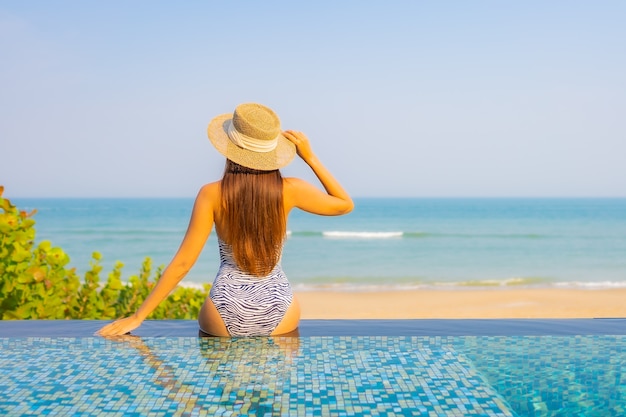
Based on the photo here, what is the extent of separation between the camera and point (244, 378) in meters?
2.86

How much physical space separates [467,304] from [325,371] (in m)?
10.4

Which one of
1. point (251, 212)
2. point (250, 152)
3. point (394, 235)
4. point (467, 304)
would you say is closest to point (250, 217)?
point (251, 212)

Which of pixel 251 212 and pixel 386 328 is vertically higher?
pixel 251 212

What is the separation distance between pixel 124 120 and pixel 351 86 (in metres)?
14.1

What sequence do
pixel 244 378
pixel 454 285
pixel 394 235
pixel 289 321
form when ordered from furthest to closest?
pixel 394 235 < pixel 454 285 < pixel 289 321 < pixel 244 378

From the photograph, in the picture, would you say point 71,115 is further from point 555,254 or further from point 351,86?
point 555,254

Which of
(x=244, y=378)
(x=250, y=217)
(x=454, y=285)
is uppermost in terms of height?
(x=250, y=217)

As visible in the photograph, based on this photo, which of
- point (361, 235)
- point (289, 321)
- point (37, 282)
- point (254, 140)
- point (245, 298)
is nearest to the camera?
point (254, 140)

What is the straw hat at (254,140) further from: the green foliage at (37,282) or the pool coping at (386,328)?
the green foliage at (37,282)

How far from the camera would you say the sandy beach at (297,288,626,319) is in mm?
11656

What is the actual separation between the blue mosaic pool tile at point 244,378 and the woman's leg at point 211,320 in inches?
3.2

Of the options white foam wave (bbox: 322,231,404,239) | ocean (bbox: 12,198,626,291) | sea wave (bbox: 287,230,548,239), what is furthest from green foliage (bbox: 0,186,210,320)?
white foam wave (bbox: 322,231,404,239)

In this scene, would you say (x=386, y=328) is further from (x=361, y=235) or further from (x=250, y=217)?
(x=361, y=235)

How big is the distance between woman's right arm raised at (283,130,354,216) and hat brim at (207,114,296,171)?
6 cm
